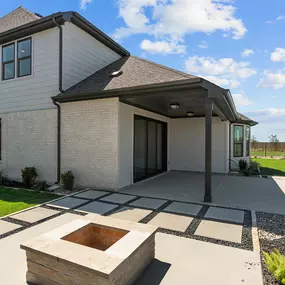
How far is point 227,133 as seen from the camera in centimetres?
1164

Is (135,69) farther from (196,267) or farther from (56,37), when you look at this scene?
(196,267)

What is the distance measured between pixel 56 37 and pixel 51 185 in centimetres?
540

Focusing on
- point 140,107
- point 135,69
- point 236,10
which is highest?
point 236,10

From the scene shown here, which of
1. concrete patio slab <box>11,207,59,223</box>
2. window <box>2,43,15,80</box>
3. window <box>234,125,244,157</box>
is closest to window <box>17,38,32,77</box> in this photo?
window <box>2,43,15,80</box>

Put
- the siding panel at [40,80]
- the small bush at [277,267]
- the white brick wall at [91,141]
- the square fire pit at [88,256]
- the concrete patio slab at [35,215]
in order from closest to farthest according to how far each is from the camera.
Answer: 1. the square fire pit at [88,256]
2. the small bush at [277,267]
3. the concrete patio slab at [35,215]
4. the white brick wall at [91,141]
5. the siding panel at [40,80]

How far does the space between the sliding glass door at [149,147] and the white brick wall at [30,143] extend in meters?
3.09

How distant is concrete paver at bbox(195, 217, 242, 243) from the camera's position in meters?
3.90

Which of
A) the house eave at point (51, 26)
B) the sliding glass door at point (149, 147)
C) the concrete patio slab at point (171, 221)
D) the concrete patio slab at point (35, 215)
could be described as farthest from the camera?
the sliding glass door at point (149, 147)

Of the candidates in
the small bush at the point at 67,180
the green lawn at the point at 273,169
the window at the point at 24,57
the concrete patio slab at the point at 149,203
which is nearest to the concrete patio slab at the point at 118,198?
the concrete patio slab at the point at 149,203

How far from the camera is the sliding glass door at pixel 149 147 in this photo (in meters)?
8.85

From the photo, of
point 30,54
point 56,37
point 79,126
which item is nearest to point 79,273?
point 79,126

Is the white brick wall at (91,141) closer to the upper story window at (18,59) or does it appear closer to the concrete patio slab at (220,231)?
the upper story window at (18,59)

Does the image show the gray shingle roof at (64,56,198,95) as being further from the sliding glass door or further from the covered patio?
the covered patio

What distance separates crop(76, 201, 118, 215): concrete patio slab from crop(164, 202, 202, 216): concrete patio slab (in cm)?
141
